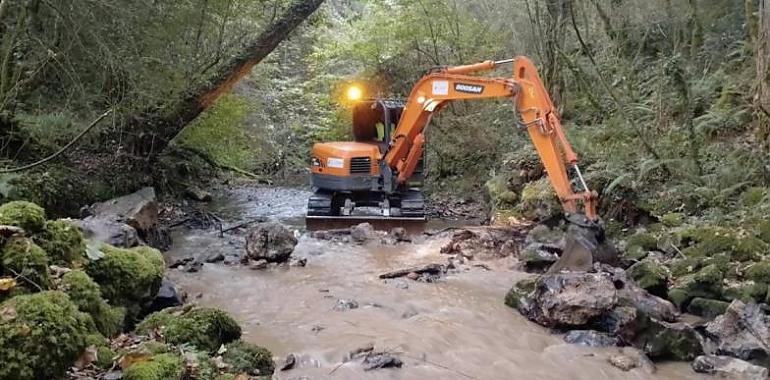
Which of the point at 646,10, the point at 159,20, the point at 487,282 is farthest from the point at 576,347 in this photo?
the point at 646,10

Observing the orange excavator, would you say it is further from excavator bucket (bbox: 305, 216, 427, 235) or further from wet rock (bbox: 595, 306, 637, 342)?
wet rock (bbox: 595, 306, 637, 342)

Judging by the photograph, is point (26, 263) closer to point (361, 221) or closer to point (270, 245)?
point (270, 245)

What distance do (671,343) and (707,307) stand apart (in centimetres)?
101

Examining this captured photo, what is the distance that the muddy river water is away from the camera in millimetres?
4695

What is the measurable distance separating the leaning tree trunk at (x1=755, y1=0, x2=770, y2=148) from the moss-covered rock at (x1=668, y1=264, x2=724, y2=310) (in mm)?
2566

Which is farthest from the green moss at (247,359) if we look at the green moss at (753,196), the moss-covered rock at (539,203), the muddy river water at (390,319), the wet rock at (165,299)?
the moss-covered rock at (539,203)

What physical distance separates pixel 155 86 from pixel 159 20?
981 mm

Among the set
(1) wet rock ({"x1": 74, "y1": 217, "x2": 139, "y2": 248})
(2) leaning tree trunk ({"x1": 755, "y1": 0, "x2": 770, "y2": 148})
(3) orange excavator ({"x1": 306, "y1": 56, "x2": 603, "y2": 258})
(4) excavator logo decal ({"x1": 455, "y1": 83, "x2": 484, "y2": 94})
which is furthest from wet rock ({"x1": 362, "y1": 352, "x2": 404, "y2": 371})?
(2) leaning tree trunk ({"x1": 755, "y1": 0, "x2": 770, "y2": 148})

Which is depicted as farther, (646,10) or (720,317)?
(646,10)

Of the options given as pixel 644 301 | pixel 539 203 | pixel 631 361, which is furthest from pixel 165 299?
pixel 539 203

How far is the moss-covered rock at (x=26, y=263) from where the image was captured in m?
3.15

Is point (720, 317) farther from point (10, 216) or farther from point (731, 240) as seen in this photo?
point (10, 216)

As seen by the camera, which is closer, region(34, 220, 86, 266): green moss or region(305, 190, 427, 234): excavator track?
region(34, 220, 86, 266): green moss

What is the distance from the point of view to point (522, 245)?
341 inches
